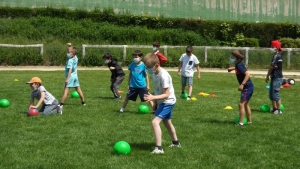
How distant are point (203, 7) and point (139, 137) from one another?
36.6m

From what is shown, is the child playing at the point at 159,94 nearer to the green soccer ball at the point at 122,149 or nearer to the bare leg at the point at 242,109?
the green soccer ball at the point at 122,149

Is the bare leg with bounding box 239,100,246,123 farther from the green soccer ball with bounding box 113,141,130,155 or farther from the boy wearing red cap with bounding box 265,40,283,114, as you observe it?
the green soccer ball with bounding box 113,141,130,155

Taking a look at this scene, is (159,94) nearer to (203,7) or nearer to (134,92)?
(134,92)

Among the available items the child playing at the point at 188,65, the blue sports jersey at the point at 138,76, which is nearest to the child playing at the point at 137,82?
the blue sports jersey at the point at 138,76

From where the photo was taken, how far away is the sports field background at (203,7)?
4331 centimetres

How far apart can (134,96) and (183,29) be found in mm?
28465

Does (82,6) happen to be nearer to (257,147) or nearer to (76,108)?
(76,108)

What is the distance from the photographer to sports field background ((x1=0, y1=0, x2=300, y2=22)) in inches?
1705

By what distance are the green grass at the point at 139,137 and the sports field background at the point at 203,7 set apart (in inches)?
1103

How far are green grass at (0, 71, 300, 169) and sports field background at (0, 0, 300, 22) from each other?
2803 centimetres

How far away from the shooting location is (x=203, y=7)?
45594mm

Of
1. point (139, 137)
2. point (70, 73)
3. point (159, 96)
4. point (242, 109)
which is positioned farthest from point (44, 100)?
point (159, 96)

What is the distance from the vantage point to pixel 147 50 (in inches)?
1324

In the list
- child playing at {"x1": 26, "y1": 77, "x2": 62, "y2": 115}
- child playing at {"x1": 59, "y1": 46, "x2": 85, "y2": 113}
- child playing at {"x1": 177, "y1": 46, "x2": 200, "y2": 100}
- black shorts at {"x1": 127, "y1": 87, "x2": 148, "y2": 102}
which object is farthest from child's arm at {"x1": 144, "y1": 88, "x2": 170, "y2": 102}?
child playing at {"x1": 177, "y1": 46, "x2": 200, "y2": 100}
